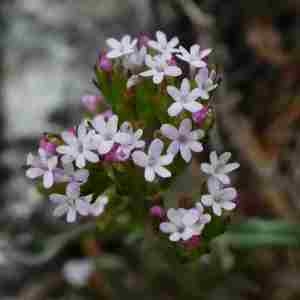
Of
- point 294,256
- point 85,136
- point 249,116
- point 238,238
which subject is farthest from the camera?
point 249,116

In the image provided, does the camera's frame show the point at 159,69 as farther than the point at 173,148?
Yes

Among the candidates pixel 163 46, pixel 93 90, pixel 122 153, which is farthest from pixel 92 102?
pixel 93 90

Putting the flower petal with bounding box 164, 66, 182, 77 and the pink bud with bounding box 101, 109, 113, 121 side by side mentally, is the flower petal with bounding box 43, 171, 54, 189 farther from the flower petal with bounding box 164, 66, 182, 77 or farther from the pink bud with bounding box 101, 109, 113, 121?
the flower petal with bounding box 164, 66, 182, 77

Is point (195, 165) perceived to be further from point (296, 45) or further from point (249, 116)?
point (296, 45)

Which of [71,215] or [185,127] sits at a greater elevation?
[185,127]

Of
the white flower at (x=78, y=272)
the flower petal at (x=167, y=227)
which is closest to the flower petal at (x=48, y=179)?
the flower petal at (x=167, y=227)

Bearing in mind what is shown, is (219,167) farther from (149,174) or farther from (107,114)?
(107,114)

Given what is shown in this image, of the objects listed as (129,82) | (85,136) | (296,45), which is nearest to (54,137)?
(85,136)
